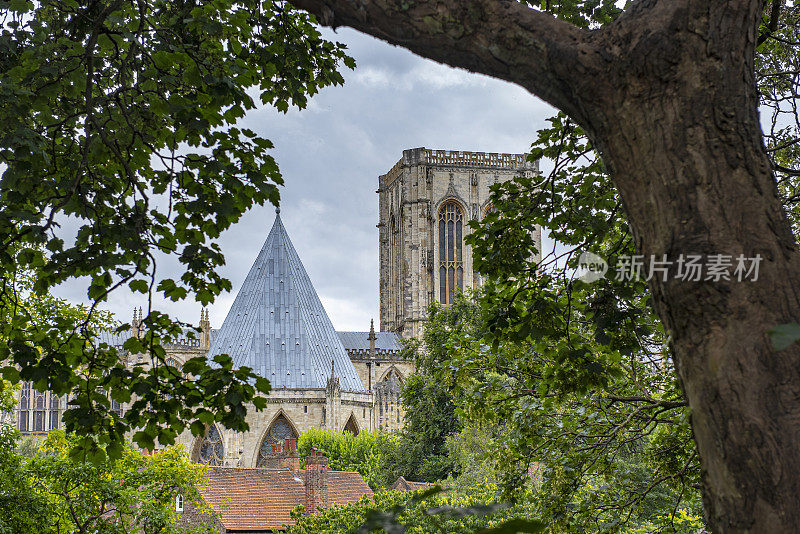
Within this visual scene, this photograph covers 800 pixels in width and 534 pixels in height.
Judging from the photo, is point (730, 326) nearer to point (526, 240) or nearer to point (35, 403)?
point (526, 240)

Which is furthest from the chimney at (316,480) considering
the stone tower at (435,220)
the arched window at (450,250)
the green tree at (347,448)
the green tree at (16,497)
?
the arched window at (450,250)

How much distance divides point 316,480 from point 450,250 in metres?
37.1

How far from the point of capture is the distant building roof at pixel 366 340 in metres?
59.3

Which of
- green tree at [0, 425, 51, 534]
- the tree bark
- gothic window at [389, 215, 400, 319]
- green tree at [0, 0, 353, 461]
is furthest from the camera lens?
gothic window at [389, 215, 400, 319]

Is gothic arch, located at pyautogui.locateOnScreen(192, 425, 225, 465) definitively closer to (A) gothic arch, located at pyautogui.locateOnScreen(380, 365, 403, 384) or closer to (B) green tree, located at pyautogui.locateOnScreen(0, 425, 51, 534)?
(A) gothic arch, located at pyautogui.locateOnScreen(380, 365, 403, 384)

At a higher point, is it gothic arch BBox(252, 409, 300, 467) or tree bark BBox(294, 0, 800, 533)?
tree bark BBox(294, 0, 800, 533)

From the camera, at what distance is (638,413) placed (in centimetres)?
750

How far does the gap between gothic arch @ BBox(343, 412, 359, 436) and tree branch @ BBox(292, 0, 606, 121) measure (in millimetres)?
43915

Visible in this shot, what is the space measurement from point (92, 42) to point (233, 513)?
21.9 meters

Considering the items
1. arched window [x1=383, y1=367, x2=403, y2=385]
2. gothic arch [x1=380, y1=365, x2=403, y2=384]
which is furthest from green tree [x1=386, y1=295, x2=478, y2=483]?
gothic arch [x1=380, y1=365, x2=403, y2=384]

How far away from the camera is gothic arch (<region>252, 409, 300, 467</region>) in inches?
1722

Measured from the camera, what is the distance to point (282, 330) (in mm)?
46875

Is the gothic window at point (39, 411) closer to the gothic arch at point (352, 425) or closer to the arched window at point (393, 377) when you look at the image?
the arched window at point (393, 377)

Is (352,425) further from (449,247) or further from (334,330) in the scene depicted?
(449,247)
